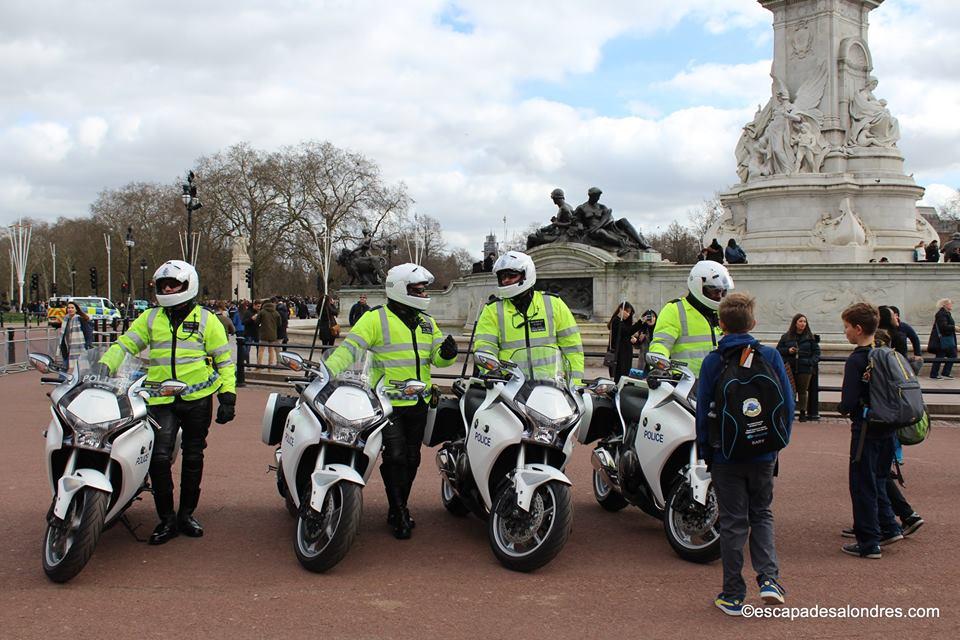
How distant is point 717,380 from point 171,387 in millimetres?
3213

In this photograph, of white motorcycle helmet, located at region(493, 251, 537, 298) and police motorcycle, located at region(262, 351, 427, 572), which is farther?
white motorcycle helmet, located at region(493, 251, 537, 298)

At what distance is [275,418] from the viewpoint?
6.38 m

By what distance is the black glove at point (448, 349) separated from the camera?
618 cm

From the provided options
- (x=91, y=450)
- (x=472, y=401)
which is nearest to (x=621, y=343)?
(x=472, y=401)

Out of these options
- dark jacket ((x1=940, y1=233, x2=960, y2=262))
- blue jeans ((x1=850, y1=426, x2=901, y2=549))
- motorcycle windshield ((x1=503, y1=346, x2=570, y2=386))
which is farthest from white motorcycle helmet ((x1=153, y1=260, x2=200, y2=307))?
dark jacket ((x1=940, y1=233, x2=960, y2=262))

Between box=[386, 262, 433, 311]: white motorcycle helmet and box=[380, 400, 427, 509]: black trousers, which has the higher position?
box=[386, 262, 433, 311]: white motorcycle helmet

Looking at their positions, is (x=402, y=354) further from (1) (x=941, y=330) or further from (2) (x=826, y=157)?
(2) (x=826, y=157)

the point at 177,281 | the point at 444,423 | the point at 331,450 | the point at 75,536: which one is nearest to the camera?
the point at 75,536

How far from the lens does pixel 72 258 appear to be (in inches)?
3917

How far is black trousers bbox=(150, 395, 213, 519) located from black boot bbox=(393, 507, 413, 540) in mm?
1323

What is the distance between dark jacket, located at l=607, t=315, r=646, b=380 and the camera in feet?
43.6

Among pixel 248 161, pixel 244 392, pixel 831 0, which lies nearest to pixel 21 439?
pixel 244 392

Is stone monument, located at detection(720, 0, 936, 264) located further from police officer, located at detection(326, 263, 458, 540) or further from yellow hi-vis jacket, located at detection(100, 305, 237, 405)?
yellow hi-vis jacket, located at detection(100, 305, 237, 405)

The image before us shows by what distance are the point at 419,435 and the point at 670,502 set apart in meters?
1.70
